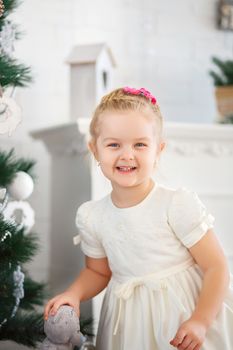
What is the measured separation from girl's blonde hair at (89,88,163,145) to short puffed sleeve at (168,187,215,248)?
0.46 ft

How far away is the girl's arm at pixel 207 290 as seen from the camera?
2.88 ft

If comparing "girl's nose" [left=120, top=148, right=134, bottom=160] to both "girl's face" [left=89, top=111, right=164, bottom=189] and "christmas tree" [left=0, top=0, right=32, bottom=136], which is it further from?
"christmas tree" [left=0, top=0, right=32, bottom=136]

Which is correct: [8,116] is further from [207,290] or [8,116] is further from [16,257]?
[207,290]

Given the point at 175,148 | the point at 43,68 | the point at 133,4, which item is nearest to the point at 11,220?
the point at 175,148

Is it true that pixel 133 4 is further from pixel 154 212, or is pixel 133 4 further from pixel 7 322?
pixel 7 322

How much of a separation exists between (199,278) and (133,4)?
1175 millimetres

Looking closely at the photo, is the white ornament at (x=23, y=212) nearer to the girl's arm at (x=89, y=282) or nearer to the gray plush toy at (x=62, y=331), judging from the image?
the girl's arm at (x=89, y=282)

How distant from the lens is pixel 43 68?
67.6 inches

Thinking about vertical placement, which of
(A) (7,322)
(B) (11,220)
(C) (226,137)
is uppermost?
(C) (226,137)

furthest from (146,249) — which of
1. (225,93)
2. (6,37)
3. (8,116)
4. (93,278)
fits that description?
(225,93)

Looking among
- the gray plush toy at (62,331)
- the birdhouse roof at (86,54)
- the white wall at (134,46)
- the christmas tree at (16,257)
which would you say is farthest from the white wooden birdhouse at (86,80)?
the gray plush toy at (62,331)

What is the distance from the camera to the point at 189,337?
0.87 metres

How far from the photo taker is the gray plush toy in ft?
2.91

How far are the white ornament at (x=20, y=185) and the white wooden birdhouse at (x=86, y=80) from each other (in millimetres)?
419
